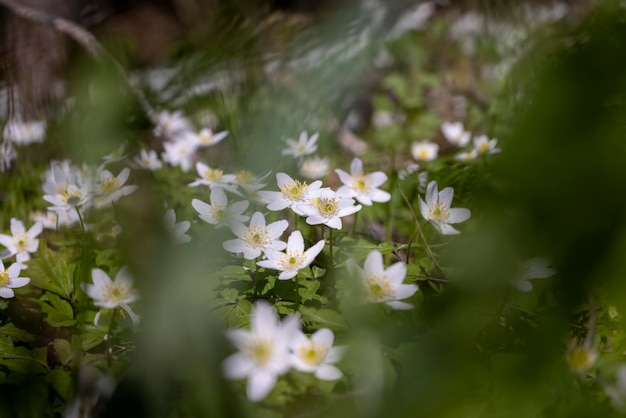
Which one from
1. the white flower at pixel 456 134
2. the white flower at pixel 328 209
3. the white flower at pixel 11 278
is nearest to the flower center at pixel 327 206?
the white flower at pixel 328 209

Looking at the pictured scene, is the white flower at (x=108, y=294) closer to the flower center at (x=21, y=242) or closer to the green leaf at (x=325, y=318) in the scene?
the green leaf at (x=325, y=318)

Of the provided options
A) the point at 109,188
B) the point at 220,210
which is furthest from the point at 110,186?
the point at 220,210

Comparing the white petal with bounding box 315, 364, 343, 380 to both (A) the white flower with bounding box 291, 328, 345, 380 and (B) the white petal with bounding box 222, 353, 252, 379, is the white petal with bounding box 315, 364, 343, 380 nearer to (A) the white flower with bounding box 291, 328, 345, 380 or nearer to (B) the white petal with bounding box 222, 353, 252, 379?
(A) the white flower with bounding box 291, 328, 345, 380

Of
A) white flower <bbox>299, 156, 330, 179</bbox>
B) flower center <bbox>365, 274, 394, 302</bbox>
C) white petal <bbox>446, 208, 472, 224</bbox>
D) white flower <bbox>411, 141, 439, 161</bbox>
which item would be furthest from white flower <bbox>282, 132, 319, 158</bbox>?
white flower <bbox>411, 141, 439, 161</bbox>

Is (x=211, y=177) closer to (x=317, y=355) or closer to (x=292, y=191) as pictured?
(x=292, y=191)

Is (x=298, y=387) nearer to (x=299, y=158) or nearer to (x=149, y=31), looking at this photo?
(x=299, y=158)

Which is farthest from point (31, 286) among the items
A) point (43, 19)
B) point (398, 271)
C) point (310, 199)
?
point (43, 19)
